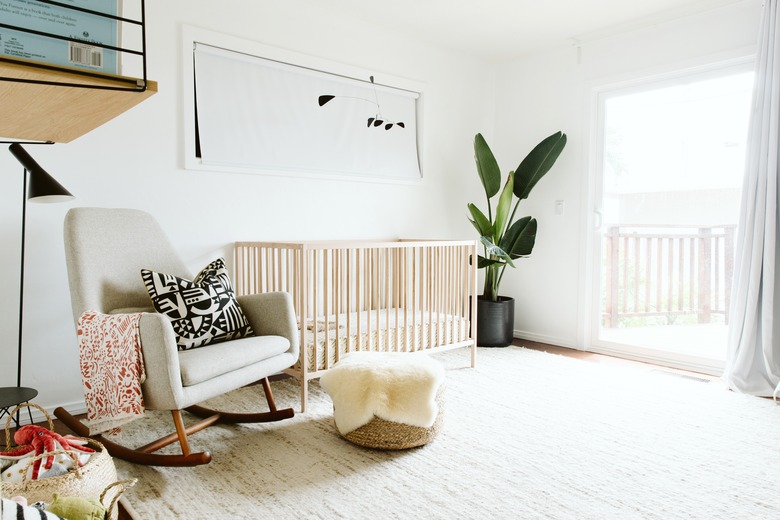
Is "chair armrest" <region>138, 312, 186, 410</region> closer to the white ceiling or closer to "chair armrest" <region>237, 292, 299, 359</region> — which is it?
"chair armrest" <region>237, 292, 299, 359</region>

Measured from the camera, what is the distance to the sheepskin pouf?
2.00 m

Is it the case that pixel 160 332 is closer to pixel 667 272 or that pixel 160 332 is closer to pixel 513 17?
pixel 513 17

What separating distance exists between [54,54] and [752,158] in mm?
3318

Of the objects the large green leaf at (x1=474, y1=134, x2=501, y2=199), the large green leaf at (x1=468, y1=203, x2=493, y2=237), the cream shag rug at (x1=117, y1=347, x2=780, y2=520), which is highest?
the large green leaf at (x1=474, y1=134, x2=501, y2=199)

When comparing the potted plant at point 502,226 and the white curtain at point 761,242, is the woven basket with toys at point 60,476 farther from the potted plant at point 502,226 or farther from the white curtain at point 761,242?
the white curtain at point 761,242

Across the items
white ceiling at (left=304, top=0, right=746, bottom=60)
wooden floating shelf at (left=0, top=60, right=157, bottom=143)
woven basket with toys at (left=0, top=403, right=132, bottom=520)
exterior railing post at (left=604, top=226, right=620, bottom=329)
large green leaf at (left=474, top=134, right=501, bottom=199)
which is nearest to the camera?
wooden floating shelf at (left=0, top=60, right=157, bottom=143)

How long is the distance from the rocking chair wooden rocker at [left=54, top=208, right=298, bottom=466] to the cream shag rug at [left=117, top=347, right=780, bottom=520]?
0.11 metres

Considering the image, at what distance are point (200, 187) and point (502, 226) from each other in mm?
2100

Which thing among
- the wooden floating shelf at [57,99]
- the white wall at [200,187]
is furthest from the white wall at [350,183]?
the wooden floating shelf at [57,99]

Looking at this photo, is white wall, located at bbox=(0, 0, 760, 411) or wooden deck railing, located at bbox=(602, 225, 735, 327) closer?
white wall, located at bbox=(0, 0, 760, 411)

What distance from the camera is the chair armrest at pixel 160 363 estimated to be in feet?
5.77

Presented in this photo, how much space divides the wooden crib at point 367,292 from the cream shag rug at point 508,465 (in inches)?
12.9

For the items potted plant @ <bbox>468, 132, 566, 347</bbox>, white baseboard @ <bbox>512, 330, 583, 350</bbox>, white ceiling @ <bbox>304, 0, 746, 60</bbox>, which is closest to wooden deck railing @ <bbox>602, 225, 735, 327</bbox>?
white baseboard @ <bbox>512, 330, 583, 350</bbox>

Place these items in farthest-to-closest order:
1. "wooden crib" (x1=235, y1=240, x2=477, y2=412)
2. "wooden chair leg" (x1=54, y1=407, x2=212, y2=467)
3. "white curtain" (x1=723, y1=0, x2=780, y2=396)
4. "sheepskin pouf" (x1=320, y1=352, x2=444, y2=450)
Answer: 1. "white curtain" (x1=723, y1=0, x2=780, y2=396)
2. "wooden crib" (x1=235, y1=240, x2=477, y2=412)
3. "sheepskin pouf" (x1=320, y1=352, x2=444, y2=450)
4. "wooden chair leg" (x1=54, y1=407, x2=212, y2=467)
